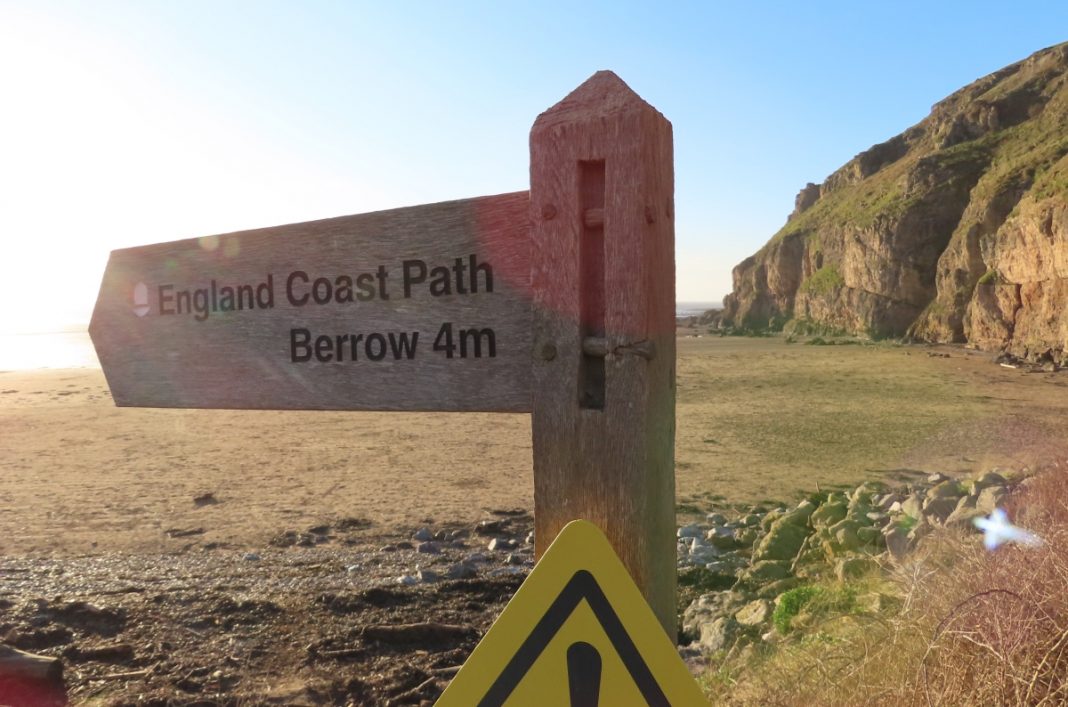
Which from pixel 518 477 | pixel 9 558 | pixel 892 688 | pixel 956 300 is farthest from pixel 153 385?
pixel 956 300

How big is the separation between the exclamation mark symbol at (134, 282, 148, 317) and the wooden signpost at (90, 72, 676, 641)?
0.10m

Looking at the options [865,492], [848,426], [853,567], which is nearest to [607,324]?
[853,567]

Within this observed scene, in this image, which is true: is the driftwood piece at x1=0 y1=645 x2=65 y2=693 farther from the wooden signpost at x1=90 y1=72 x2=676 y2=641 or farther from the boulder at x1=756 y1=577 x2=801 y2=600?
the boulder at x1=756 y1=577 x2=801 y2=600

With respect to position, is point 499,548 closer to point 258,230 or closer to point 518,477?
point 518,477

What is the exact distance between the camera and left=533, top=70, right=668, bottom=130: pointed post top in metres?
1.67

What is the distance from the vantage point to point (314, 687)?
405 centimetres

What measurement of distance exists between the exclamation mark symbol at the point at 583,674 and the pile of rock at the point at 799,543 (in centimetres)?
325

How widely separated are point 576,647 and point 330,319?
1176 millimetres

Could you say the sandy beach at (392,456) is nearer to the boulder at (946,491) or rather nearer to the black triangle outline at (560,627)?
the boulder at (946,491)

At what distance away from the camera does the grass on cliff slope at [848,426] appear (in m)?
9.34

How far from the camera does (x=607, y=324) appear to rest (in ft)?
5.45

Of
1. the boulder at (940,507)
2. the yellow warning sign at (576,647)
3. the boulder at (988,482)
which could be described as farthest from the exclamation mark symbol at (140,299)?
the boulder at (988,482)

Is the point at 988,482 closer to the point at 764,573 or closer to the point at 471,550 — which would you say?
the point at 764,573

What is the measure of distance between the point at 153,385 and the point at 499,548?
4.42 m
